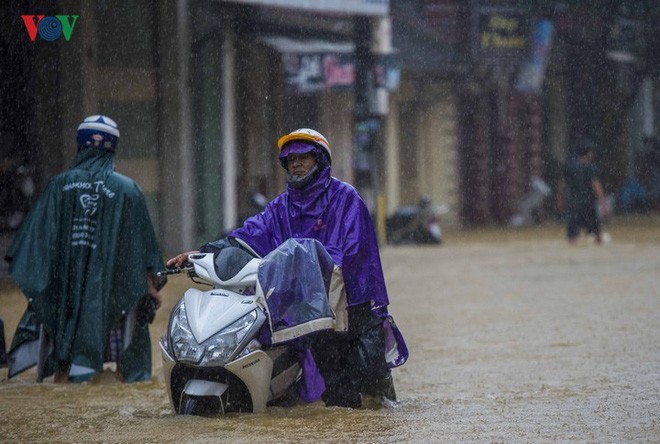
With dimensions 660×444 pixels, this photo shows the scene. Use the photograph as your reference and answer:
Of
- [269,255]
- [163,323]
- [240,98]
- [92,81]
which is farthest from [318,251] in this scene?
[240,98]

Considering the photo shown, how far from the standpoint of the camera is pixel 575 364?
7.86m

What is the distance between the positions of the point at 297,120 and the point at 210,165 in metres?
5.66

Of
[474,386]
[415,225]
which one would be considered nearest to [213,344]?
[474,386]

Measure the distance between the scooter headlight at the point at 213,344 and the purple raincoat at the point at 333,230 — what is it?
553 millimetres

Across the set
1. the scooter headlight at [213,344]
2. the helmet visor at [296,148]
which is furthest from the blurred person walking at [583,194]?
the scooter headlight at [213,344]

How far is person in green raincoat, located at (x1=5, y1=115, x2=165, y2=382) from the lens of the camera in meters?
7.62

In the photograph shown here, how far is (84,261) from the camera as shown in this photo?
7672mm

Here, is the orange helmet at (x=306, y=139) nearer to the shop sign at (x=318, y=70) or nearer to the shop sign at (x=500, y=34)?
the shop sign at (x=318, y=70)

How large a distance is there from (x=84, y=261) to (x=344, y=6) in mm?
13164

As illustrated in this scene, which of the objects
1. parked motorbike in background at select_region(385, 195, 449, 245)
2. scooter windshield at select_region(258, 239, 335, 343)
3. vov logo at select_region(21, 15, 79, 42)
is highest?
vov logo at select_region(21, 15, 79, 42)

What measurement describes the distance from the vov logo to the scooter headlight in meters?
10.4

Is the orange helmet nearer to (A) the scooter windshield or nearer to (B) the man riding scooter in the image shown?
(B) the man riding scooter

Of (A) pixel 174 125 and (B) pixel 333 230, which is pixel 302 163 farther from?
(A) pixel 174 125

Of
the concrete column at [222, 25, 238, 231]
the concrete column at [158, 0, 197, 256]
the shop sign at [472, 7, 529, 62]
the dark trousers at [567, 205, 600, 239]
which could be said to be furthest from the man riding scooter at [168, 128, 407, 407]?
the shop sign at [472, 7, 529, 62]
